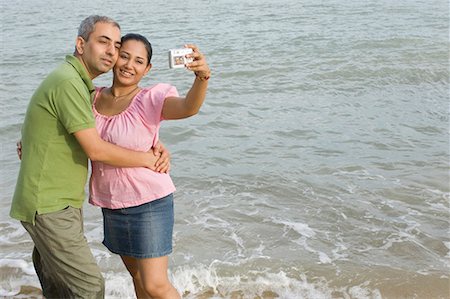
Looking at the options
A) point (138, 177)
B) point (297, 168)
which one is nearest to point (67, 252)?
point (138, 177)

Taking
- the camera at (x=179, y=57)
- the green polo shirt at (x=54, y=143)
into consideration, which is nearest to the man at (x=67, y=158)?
the green polo shirt at (x=54, y=143)

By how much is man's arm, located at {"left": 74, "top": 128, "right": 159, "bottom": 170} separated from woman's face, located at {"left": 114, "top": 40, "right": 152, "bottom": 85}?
421mm

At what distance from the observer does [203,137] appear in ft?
27.7

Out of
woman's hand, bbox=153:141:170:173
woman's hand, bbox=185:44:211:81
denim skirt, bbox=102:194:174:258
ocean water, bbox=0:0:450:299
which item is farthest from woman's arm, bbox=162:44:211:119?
ocean water, bbox=0:0:450:299

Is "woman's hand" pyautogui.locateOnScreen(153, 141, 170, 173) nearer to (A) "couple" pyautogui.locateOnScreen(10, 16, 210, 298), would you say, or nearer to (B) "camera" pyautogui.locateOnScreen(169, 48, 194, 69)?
(A) "couple" pyautogui.locateOnScreen(10, 16, 210, 298)

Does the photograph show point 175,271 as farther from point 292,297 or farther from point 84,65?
point 84,65

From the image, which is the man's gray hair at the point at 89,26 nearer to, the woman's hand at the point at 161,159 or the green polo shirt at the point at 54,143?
the green polo shirt at the point at 54,143

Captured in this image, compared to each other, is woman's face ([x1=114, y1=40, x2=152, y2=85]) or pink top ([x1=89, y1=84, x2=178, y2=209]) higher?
woman's face ([x1=114, y1=40, x2=152, y2=85])

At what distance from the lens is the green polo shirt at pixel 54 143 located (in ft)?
9.79

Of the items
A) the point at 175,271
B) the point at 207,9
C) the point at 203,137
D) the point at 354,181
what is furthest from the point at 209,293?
the point at 207,9

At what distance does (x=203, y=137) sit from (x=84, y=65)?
522cm

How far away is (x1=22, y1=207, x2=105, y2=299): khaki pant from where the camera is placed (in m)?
3.15

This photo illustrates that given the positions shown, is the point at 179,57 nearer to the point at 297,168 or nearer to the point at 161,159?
the point at 161,159

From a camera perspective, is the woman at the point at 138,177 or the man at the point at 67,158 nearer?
the man at the point at 67,158
